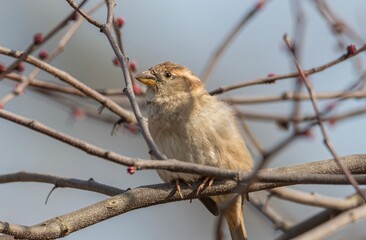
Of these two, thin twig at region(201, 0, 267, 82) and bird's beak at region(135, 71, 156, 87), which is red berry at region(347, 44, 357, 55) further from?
bird's beak at region(135, 71, 156, 87)

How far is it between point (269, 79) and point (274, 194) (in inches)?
32.0

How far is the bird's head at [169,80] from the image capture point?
17.3 feet

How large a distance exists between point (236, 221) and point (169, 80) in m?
1.16

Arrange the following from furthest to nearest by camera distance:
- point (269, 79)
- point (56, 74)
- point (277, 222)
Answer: point (277, 222) < point (269, 79) < point (56, 74)

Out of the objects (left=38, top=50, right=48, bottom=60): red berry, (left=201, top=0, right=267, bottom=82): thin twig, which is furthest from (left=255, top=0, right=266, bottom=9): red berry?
(left=38, top=50, right=48, bottom=60): red berry

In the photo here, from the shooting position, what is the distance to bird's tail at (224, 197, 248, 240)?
5324 millimetres

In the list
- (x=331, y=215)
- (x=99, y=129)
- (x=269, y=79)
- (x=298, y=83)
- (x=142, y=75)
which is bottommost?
(x=298, y=83)

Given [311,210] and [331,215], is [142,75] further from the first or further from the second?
[311,210]

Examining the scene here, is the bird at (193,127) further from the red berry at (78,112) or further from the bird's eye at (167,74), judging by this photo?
the red berry at (78,112)

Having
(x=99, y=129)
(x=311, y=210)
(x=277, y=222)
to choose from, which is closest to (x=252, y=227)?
(x=311, y=210)

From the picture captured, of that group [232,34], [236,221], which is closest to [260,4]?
[232,34]

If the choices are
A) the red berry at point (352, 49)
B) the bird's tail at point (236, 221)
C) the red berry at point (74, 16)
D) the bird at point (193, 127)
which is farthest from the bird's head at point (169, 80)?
the red berry at point (352, 49)

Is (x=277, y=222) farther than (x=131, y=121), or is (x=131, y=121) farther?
(x=277, y=222)

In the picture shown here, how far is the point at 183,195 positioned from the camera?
164 inches
